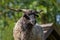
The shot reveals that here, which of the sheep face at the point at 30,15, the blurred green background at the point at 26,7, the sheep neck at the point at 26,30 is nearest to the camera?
the sheep face at the point at 30,15

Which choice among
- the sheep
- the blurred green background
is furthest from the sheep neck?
the blurred green background

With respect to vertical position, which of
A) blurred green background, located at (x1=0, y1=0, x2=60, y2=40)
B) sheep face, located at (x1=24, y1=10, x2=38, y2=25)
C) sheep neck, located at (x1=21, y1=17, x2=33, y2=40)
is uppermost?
sheep face, located at (x1=24, y1=10, x2=38, y2=25)

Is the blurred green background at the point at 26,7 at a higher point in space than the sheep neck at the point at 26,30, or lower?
lower

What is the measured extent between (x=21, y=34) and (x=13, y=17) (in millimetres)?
4735

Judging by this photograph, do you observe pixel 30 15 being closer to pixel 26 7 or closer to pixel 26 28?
pixel 26 28

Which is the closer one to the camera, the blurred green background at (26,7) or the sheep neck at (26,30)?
the sheep neck at (26,30)

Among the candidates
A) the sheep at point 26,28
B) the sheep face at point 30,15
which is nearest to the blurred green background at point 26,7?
the sheep at point 26,28

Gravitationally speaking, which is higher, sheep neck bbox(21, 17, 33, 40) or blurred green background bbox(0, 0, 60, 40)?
sheep neck bbox(21, 17, 33, 40)

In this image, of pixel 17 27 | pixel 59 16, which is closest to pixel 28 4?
pixel 59 16

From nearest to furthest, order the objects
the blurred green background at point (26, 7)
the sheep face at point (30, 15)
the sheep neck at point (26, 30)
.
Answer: the sheep face at point (30, 15) < the sheep neck at point (26, 30) < the blurred green background at point (26, 7)

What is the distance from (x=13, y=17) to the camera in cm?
696

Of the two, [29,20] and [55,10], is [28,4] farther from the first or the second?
[29,20]

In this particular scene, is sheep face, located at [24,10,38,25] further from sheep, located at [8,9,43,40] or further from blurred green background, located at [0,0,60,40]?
blurred green background, located at [0,0,60,40]

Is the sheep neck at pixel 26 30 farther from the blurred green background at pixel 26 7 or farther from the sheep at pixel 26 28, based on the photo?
the blurred green background at pixel 26 7
